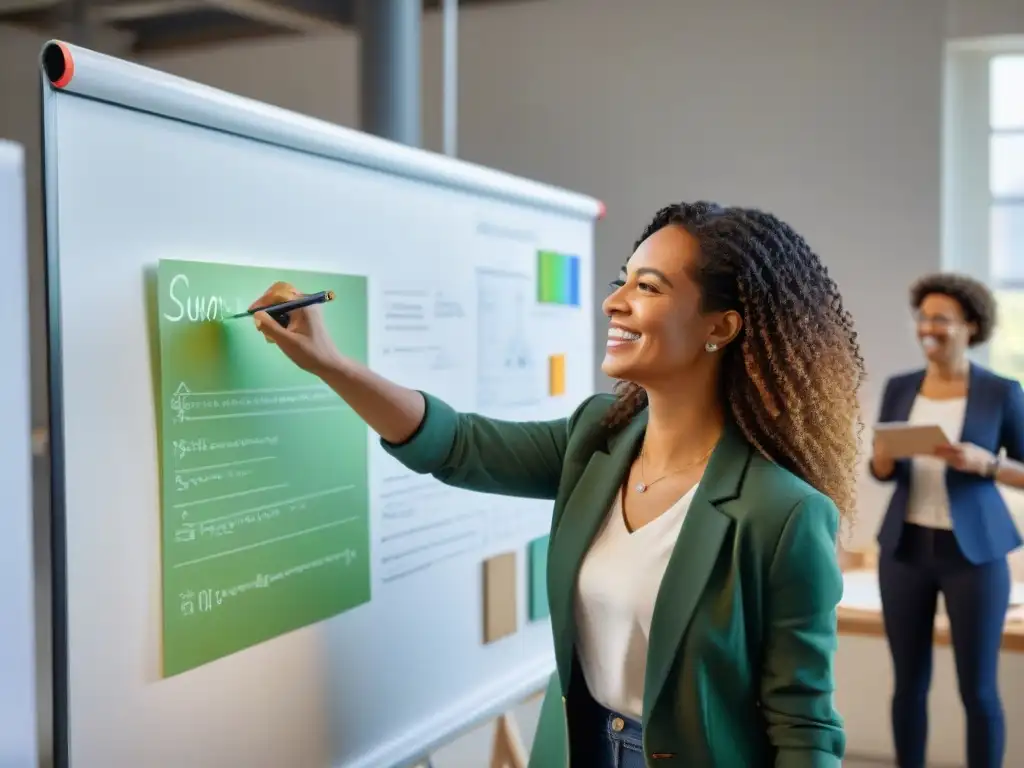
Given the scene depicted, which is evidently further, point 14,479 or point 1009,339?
point 1009,339

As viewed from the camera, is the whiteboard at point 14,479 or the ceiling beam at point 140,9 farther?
the ceiling beam at point 140,9

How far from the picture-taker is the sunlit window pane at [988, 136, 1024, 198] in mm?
3527

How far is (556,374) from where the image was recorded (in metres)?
2.29

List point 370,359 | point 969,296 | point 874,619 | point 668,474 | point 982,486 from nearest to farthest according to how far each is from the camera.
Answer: point 668,474 < point 370,359 < point 982,486 < point 969,296 < point 874,619

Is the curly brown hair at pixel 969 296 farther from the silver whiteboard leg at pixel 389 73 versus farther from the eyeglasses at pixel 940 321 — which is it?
the silver whiteboard leg at pixel 389 73

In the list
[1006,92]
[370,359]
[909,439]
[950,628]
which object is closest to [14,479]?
[370,359]


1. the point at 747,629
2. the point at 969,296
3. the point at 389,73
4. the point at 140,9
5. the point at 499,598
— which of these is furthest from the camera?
the point at 969,296

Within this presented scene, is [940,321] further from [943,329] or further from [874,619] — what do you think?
[874,619]

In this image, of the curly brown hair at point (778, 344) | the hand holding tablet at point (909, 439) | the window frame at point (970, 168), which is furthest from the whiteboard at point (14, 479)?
the window frame at point (970, 168)

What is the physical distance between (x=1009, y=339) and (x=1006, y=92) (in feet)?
2.66

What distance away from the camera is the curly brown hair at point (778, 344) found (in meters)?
1.29

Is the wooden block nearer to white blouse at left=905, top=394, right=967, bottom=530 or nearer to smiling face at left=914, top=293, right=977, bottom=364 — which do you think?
white blouse at left=905, top=394, right=967, bottom=530

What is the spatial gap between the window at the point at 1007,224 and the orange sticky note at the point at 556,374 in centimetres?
192

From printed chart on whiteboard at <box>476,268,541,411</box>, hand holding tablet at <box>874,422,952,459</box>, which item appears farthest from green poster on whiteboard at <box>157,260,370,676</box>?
hand holding tablet at <box>874,422,952,459</box>
